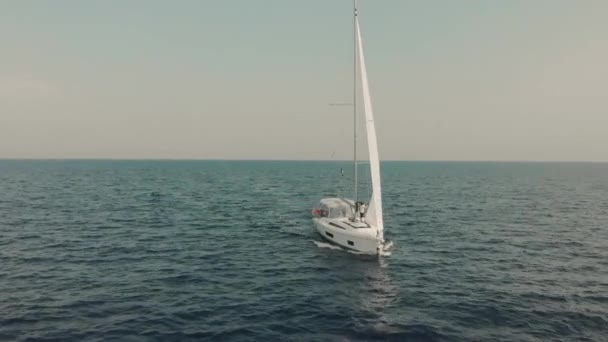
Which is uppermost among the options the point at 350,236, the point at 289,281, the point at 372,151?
the point at 372,151

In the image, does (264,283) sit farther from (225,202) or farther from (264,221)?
(225,202)

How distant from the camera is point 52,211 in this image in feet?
188

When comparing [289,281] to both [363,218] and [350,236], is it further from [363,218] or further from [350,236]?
[363,218]

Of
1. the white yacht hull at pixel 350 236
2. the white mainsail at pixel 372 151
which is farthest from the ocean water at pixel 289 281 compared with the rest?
the white mainsail at pixel 372 151

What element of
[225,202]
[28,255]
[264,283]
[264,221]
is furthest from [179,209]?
[264,283]

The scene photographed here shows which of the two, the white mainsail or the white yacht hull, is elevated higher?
the white mainsail

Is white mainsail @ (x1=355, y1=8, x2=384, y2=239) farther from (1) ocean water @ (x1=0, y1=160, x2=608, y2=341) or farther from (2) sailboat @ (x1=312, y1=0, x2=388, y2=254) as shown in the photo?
(1) ocean water @ (x1=0, y1=160, x2=608, y2=341)

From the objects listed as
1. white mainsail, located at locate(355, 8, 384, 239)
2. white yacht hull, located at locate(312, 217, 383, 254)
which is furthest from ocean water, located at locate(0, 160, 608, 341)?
white mainsail, located at locate(355, 8, 384, 239)

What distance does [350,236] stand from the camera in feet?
118

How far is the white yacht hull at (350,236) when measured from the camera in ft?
114

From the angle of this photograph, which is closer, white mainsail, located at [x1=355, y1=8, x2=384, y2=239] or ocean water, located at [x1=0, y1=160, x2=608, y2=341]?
ocean water, located at [x1=0, y1=160, x2=608, y2=341]

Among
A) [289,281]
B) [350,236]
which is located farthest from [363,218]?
[289,281]

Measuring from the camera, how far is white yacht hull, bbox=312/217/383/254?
114ft

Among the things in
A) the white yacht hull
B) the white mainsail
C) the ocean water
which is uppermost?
the white mainsail
